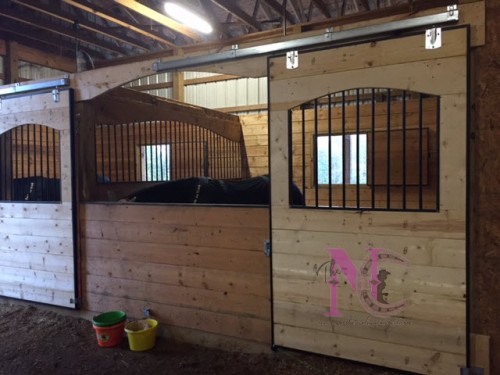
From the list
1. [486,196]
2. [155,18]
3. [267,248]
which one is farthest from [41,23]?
[486,196]

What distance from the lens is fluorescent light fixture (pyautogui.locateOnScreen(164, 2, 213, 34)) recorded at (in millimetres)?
4765

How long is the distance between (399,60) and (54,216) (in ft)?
9.33

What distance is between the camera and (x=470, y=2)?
77.8 inches

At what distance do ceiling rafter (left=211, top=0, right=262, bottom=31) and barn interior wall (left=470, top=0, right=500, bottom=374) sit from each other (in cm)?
402

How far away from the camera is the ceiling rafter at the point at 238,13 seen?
17.4ft

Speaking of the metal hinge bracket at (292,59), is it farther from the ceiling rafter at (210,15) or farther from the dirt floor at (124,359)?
the ceiling rafter at (210,15)

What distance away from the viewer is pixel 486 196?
2.00 metres

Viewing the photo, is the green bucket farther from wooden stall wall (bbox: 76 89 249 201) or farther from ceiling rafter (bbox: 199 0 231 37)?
ceiling rafter (bbox: 199 0 231 37)

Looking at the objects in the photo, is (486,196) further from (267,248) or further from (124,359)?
(124,359)

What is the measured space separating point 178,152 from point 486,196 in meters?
4.50

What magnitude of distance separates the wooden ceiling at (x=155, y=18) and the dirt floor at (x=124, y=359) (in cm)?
370

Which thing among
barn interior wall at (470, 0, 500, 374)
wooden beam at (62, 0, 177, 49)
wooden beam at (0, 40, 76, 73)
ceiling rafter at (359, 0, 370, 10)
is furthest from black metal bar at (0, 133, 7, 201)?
ceiling rafter at (359, 0, 370, 10)

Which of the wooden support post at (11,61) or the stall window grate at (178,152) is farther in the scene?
the wooden support post at (11,61)

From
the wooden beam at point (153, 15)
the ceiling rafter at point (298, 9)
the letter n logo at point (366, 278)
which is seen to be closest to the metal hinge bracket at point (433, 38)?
the letter n logo at point (366, 278)
